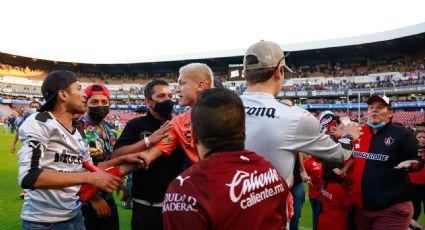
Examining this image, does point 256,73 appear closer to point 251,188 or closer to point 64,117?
point 251,188

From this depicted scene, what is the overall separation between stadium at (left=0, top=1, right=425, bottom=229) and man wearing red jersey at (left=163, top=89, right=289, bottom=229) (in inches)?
1129

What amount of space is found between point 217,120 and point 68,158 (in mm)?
1780

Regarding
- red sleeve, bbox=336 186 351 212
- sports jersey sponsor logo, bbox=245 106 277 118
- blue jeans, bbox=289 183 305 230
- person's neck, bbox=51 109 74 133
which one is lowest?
blue jeans, bbox=289 183 305 230

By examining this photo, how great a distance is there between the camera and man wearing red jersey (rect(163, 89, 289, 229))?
135cm

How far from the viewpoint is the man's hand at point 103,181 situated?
235cm

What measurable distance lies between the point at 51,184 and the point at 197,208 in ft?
4.68

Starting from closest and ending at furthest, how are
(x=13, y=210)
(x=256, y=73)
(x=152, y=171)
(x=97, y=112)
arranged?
(x=256, y=73), (x=152, y=171), (x=97, y=112), (x=13, y=210)

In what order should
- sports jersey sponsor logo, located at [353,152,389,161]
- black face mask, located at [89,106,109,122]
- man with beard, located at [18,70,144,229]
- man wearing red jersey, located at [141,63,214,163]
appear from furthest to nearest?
black face mask, located at [89,106,109,122] < sports jersey sponsor logo, located at [353,152,389,161] < man wearing red jersey, located at [141,63,214,163] < man with beard, located at [18,70,144,229]

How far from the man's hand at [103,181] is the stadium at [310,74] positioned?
2808cm

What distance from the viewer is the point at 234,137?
1.54 m

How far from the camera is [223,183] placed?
1402mm

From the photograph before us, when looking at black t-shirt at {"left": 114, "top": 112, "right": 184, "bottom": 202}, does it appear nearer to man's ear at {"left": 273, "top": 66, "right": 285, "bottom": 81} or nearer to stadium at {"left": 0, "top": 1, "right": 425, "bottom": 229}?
man's ear at {"left": 273, "top": 66, "right": 285, "bottom": 81}

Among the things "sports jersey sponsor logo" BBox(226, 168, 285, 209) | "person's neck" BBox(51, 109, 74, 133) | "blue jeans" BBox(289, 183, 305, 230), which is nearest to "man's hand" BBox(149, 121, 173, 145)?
"person's neck" BBox(51, 109, 74, 133)

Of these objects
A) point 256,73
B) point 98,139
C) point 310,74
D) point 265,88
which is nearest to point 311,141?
point 265,88
